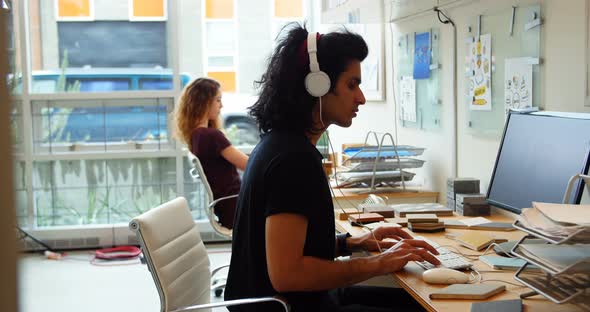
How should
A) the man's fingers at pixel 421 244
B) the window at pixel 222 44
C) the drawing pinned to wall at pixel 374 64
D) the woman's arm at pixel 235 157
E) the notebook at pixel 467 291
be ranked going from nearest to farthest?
the notebook at pixel 467 291 → the man's fingers at pixel 421 244 → the woman's arm at pixel 235 157 → the drawing pinned to wall at pixel 374 64 → the window at pixel 222 44

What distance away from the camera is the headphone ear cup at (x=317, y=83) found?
6.17ft

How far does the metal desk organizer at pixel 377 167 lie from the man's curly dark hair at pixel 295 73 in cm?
146

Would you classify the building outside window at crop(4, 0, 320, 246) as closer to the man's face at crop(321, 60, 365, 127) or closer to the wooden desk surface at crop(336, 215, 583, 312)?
the man's face at crop(321, 60, 365, 127)

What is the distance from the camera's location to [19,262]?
31 centimetres

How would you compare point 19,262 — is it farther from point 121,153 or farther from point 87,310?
point 121,153

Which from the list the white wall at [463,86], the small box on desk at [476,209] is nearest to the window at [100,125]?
the white wall at [463,86]

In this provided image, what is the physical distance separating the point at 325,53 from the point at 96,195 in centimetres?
400

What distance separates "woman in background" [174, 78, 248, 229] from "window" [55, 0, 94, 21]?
164 centimetres

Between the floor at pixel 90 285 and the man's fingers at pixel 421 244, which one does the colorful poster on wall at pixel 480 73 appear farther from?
the floor at pixel 90 285

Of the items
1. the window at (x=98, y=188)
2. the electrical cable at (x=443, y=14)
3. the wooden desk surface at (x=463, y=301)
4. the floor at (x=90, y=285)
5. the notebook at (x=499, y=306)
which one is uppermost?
the electrical cable at (x=443, y=14)

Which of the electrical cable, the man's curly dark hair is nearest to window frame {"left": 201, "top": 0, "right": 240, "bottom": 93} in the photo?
the electrical cable

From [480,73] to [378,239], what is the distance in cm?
108

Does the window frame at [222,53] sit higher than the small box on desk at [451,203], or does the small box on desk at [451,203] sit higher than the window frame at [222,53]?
the window frame at [222,53]

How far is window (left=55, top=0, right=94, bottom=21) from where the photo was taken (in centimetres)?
540
